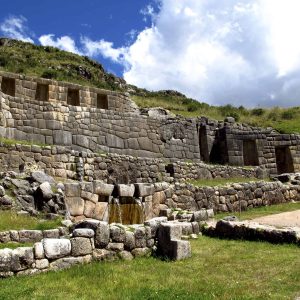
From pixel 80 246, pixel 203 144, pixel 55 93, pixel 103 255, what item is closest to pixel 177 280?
pixel 103 255

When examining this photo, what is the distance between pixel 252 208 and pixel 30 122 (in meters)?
9.70

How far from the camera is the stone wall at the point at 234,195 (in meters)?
16.3

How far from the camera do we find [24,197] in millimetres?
10820

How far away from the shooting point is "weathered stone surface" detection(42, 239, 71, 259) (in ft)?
23.4

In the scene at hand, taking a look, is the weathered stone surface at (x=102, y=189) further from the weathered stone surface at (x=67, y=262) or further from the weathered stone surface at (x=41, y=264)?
the weathered stone surface at (x=41, y=264)

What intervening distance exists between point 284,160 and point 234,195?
10906mm

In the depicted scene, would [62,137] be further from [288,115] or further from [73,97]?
[288,115]

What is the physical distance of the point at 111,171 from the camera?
16375mm

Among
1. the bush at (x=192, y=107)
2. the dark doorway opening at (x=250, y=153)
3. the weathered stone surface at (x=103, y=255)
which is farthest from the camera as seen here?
the bush at (x=192, y=107)

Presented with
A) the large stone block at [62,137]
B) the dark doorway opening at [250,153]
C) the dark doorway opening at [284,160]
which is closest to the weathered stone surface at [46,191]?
the large stone block at [62,137]

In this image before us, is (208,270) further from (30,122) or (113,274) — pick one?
(30,122)

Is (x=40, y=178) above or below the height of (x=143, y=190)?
above

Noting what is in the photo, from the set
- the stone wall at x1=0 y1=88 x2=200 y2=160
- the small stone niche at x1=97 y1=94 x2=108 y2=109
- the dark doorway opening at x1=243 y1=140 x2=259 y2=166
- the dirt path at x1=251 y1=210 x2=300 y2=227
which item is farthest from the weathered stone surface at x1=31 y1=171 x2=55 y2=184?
the dark doorway opening at x1=243 y1=140 x2=259 y2=166

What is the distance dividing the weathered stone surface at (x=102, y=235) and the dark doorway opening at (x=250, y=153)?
63.3 ft
